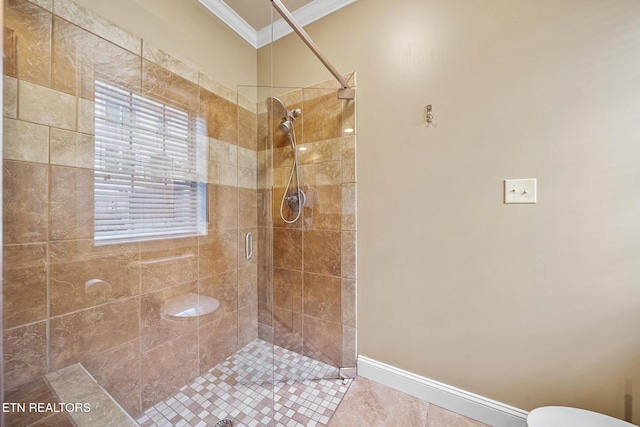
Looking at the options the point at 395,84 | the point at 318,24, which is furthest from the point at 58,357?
the point at 318,24

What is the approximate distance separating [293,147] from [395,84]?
2.49ft

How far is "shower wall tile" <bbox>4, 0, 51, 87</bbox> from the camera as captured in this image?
32.7 inches

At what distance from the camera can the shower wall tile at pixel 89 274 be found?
956mm

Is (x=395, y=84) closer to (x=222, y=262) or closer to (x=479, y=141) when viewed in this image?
(x=479, y=141)

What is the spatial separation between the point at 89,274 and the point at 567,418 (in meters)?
2.14

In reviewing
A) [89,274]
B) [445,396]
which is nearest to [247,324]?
[89,274]

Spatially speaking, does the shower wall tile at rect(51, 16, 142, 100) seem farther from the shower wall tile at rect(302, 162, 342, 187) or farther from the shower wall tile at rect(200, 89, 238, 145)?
the shower wall tile at rect(302, 162, 342, 187)

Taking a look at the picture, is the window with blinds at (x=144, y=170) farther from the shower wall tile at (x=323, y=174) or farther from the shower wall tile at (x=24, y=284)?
the shower wall tile at (x=323, y=174)

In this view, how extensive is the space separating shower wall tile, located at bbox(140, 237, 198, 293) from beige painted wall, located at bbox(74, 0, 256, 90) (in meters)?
1.10

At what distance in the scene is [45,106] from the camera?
92 centimetres

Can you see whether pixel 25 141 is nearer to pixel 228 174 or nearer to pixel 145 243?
pixel 145 243

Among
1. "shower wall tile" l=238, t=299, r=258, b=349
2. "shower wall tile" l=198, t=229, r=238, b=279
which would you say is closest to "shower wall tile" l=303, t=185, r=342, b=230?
"shower wall tile" l=198, t=229, r=238, b=279

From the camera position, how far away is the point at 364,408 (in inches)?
49.3

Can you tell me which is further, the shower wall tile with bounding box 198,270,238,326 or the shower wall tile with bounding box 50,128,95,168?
the shower wall tile with bounding box 198,270,238,326
